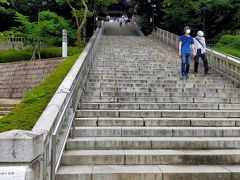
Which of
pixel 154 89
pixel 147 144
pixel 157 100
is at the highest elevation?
pixel 154 89

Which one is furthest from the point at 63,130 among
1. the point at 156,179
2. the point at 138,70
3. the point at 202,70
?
the point at 202,70

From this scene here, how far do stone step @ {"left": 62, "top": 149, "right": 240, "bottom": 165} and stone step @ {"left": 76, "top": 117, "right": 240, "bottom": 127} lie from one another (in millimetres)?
1531

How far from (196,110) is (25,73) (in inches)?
526

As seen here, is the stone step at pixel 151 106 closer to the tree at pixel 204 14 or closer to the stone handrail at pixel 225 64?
the stone handrail at pixel 225 64

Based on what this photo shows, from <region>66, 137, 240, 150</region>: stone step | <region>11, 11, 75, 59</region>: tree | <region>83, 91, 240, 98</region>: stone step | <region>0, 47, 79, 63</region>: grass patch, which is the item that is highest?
<region>11, 11, 75, 59</region>: tree

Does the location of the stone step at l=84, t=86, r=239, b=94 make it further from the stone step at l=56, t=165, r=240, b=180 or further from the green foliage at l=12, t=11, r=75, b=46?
the green foliage at l=12, t=11, r=75, b=46

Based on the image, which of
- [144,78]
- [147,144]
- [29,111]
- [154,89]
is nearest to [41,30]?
[144,78]

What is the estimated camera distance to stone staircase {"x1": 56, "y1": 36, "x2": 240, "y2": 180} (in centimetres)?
573

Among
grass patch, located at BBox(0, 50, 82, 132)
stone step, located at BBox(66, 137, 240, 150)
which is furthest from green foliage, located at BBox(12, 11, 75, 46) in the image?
stone step, located at BBox(66, 137, 240, 150)

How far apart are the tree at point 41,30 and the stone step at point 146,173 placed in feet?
60.8

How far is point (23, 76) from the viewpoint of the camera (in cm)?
1972

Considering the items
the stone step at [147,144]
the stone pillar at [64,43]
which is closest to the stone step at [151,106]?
the stone step at [147,144]

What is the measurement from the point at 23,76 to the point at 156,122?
13.6m

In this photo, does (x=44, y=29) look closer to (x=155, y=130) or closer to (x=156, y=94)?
(x=156, y=94)
